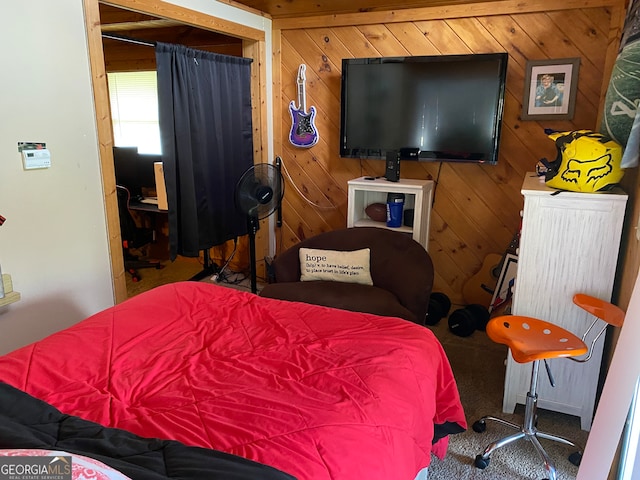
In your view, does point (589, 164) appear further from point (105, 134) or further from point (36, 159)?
point (36, 159)

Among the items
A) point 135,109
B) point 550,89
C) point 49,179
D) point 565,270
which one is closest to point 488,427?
point 565,270

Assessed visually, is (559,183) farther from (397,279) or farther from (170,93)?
(170,93)

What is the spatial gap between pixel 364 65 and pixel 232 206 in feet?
5.05

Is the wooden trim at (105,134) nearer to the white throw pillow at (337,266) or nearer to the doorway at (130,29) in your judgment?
the doorway at (130,29)

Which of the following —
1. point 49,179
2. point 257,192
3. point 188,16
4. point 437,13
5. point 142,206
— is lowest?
point 142,206

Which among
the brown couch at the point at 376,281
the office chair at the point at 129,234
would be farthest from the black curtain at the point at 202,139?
the office chair at the point at 129,234

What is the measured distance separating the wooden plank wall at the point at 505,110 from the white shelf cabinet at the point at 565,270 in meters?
1.12

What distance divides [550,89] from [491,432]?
7.56ft

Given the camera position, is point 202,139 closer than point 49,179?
No

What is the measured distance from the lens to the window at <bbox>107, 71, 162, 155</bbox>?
4.98 meters

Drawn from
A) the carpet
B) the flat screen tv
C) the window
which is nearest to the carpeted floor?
the carpet

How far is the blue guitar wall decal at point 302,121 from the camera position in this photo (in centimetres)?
398

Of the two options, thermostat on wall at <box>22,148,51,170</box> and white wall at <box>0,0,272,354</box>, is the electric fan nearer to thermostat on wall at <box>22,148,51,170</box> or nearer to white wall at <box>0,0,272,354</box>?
white wall at <box>0,0,272,354</box>

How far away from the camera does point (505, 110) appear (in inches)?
134
